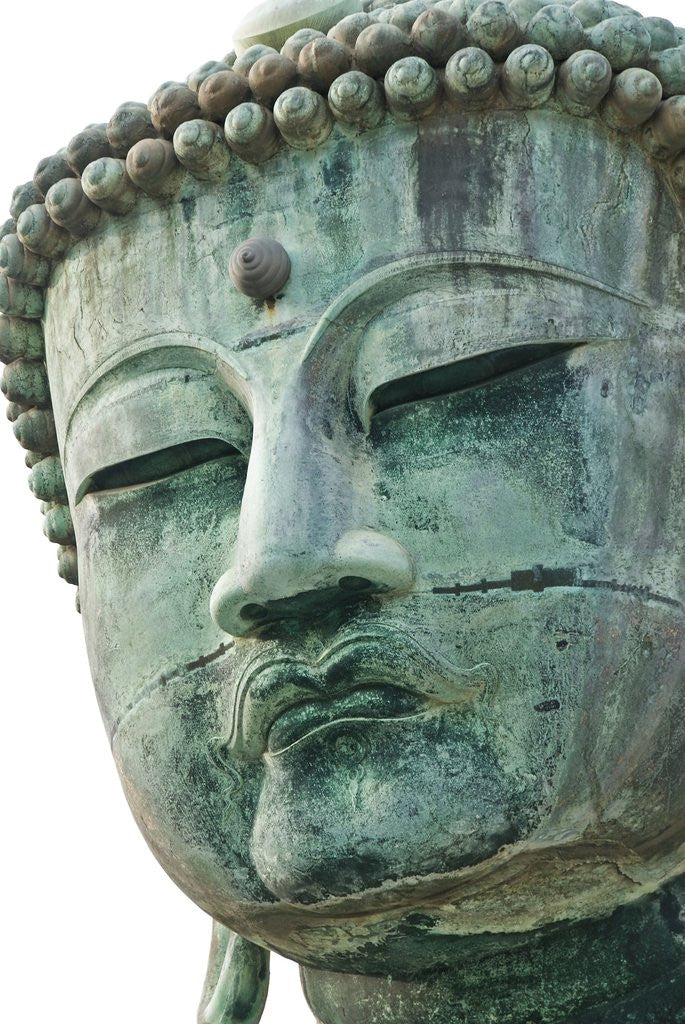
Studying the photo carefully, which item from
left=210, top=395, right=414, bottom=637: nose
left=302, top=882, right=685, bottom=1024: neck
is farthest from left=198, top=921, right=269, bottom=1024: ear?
left=210, top=395, right=414, bottom=637: nose

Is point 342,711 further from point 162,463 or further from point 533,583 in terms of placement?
point 162,463

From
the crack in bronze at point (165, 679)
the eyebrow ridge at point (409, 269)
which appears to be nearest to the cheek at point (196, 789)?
the crack in bronze at point (165, 679)

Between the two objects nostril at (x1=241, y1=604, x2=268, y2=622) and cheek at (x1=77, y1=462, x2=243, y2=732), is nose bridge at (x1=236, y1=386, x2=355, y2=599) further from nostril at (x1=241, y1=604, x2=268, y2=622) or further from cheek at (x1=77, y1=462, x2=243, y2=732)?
cheek at (x1=77, y1=462, x2=243, y2=732)

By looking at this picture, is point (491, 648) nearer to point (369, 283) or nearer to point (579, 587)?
point (579, 587)

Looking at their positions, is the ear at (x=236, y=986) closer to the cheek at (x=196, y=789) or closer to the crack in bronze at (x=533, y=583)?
the cheek at (x=196, y=789)

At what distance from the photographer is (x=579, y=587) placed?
6.46 meters

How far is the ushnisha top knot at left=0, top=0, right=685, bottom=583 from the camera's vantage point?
6742 millimetres

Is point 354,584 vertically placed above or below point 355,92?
below

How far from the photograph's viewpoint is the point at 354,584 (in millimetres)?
6418

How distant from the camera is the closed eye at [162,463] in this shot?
6.87 m

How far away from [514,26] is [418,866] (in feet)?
7.31

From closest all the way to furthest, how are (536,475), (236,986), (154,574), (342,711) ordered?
1. (342,711)
2. (536,475)
3. (154,574)
4. (236,986)

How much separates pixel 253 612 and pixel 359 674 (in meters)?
0.32

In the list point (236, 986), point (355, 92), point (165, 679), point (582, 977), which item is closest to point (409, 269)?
point (355, 92)
